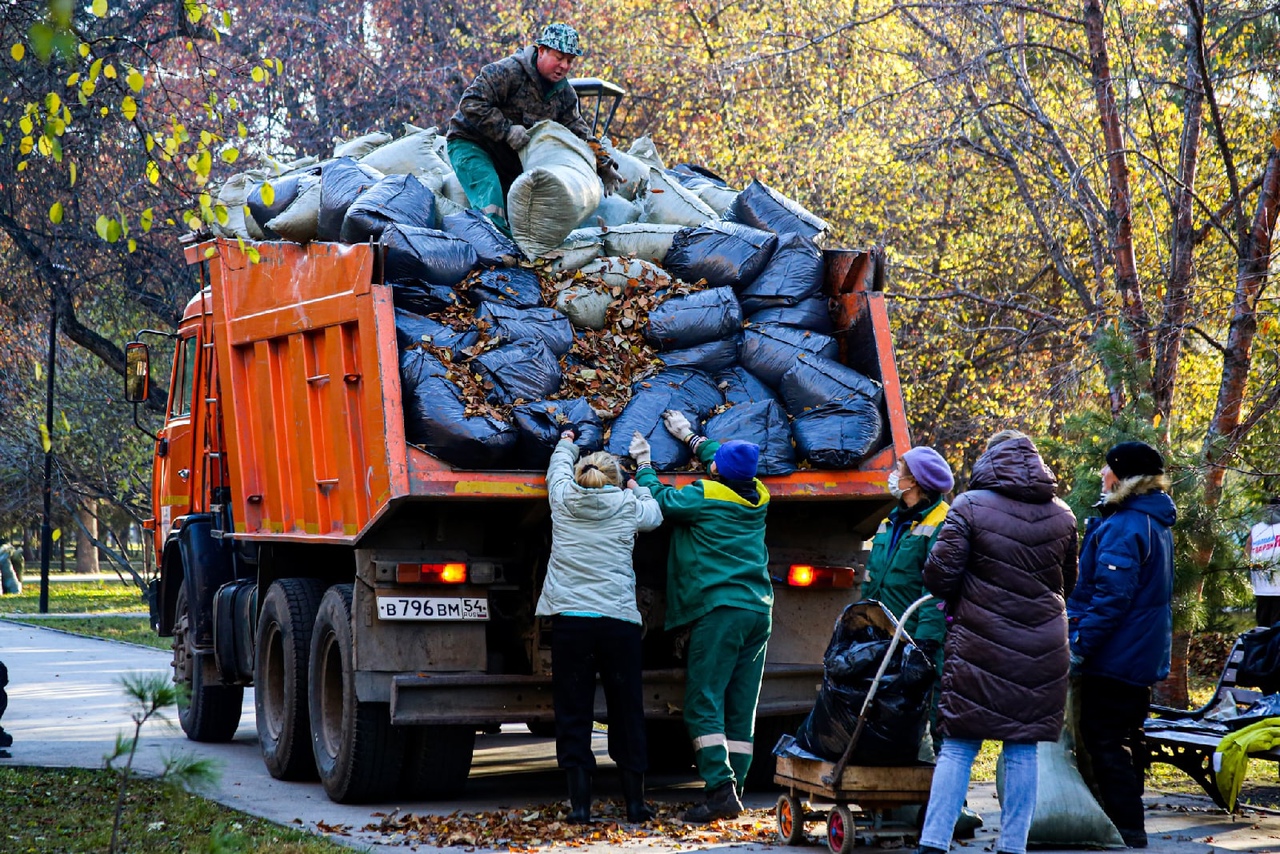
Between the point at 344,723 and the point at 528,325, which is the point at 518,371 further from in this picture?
the point at 344,723

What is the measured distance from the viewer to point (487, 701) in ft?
23.0

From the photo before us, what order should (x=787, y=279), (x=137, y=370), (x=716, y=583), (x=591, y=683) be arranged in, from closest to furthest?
1. (x=591, y=683)
2. (x=716, y=583)
3. (x=787, y=279)
4. (x=137, y=370)

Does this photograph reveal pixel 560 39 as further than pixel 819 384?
Yes

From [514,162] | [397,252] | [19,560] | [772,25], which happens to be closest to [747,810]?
[397,252]

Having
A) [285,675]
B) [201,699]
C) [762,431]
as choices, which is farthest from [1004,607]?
[201,699]

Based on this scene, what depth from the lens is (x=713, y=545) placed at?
7023 millimetres

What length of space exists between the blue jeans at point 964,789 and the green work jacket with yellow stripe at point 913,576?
66 cm

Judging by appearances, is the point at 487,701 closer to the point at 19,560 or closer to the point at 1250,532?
the point at 1250,532

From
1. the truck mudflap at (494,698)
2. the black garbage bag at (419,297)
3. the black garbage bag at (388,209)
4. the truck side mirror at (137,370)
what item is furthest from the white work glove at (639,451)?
the truck side mirror at (137,370)

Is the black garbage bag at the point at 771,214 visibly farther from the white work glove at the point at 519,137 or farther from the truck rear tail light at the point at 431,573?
the truck rear tail light at the point at 431,573

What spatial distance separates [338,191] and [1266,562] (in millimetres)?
5404

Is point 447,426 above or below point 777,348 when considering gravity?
below

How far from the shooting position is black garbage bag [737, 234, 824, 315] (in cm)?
780

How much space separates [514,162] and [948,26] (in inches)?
251
